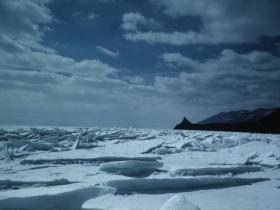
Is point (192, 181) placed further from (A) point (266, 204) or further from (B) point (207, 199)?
(A) point (266, 204)

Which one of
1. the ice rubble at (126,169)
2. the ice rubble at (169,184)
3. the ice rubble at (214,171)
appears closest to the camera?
the ice rubble at (169,184)

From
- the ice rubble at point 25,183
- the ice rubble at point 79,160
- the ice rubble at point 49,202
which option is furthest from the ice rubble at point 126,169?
the ice rubble at point 49,202

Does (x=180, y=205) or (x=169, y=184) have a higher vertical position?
(x=180, y=205)

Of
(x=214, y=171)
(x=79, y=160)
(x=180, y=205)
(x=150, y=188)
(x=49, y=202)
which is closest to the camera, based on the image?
(x=180, y=205)

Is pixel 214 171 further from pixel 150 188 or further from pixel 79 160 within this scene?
pixel 79 160

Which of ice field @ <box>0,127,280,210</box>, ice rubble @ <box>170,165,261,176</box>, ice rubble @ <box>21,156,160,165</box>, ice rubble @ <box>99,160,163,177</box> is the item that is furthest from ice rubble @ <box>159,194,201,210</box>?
ice rubble @ <box>21,156,160,165</box>

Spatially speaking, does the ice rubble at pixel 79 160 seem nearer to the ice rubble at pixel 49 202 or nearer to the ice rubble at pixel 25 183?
the ice rubble at pixel 25 183

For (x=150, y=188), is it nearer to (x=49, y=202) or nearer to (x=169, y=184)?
(x=169, y=184)

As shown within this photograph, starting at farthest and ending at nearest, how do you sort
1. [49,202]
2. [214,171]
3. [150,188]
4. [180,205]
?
[214,171] < [150,188] < [49,202] < [180,205]

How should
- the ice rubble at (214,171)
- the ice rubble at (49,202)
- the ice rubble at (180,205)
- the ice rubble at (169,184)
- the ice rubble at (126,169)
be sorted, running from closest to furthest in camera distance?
the ice rubble at (180,205), the ice rubble at (49,202), the ice rubble at (169,184), the ice rubble at (214,171), the ice rubble at (126,169)

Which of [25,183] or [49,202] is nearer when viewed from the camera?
[49,202]

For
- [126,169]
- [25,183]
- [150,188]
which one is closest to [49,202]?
[25,183]

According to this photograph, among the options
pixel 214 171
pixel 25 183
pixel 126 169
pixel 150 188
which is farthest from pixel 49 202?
pixel 214 171

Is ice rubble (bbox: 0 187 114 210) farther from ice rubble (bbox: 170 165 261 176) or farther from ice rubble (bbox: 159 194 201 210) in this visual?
ice rubble (bbox: 170 165 261 176)
